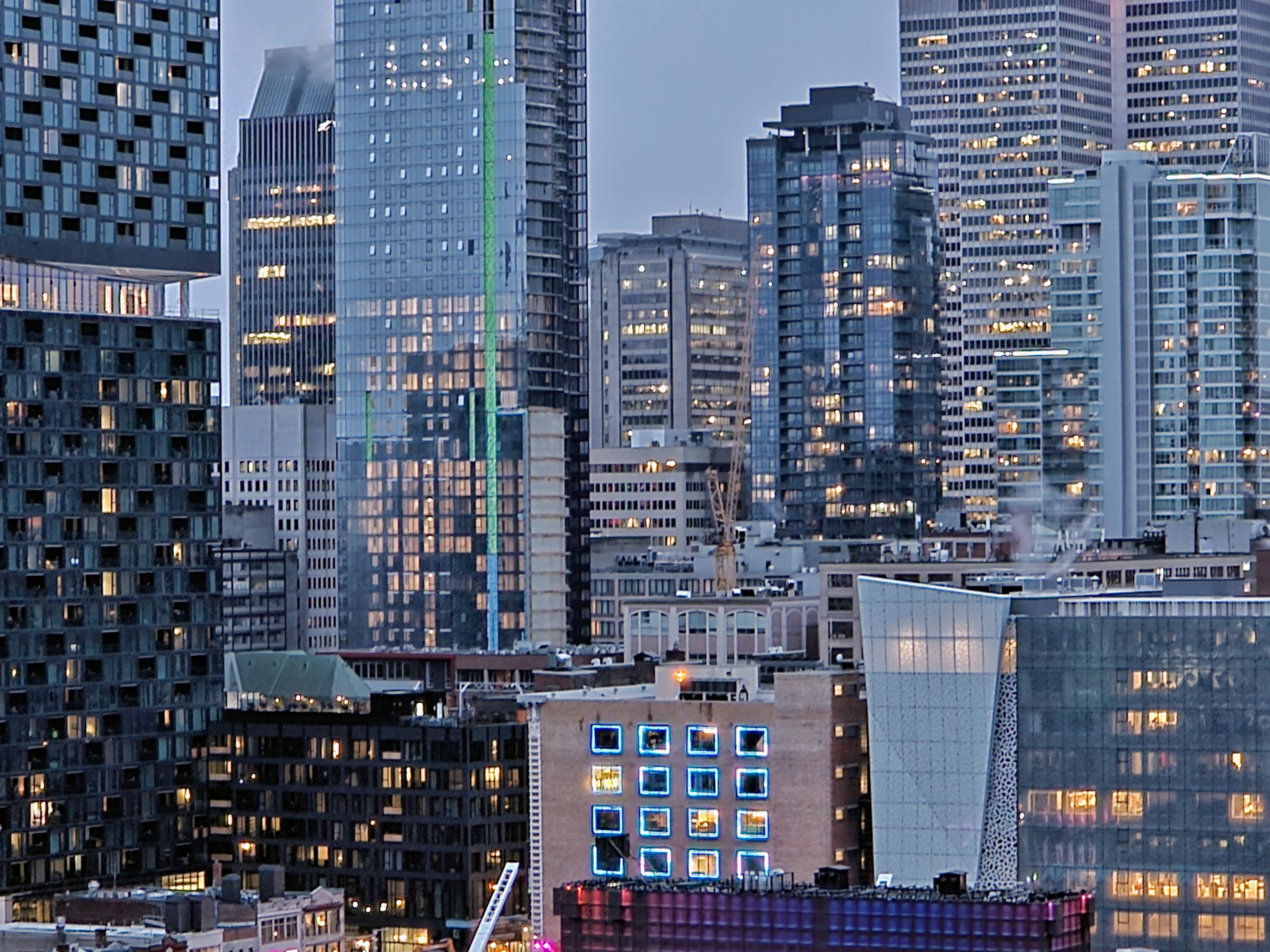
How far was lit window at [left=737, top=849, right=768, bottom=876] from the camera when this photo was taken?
652 ft

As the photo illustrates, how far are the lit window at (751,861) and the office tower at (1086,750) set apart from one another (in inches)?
544

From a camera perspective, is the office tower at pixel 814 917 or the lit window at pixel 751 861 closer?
the office tower at pixel 814 917

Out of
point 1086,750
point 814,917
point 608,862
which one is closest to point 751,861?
point 608,862

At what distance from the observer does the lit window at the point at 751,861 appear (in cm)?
19875

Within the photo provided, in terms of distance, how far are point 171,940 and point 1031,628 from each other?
157ft

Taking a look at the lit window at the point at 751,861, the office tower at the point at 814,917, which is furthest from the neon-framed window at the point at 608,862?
the office tower at the point at 814,917

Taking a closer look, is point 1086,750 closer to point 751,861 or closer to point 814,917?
point 751,861

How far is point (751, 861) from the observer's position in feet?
654

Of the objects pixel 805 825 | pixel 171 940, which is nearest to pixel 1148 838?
pixel 805 825

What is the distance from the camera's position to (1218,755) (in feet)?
591

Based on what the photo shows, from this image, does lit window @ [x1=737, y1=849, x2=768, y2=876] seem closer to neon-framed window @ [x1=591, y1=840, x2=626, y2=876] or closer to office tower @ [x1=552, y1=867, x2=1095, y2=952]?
neon-framed window @ [x1=591, y1=840, x2=626, y2=876]

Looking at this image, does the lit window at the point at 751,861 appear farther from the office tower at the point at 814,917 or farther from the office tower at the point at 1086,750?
the office tower at the point at 814,917

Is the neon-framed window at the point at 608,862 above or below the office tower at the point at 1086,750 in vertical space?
below

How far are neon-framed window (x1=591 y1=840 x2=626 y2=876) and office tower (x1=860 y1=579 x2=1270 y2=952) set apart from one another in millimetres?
16257
